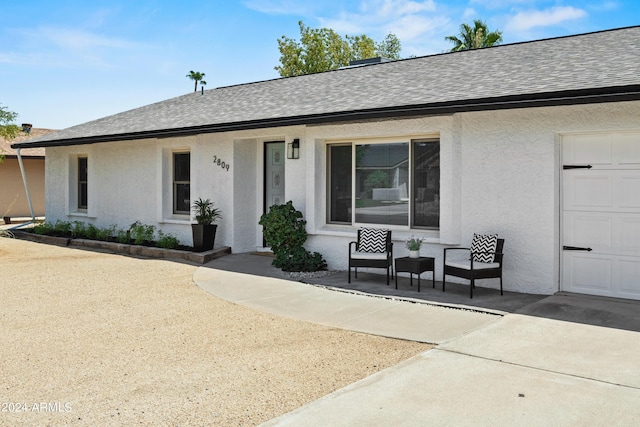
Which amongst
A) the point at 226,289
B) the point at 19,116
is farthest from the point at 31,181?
the point at 226,289

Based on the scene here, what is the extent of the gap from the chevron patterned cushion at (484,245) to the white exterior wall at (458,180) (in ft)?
1.04

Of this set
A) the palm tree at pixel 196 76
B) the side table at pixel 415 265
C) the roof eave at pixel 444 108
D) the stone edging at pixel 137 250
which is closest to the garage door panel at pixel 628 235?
the roof eave at pixel 444 108

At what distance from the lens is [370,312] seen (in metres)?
7.54

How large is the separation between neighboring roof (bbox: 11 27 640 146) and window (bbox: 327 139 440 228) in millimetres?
936

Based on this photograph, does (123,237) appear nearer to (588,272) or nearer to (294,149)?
(294,149)

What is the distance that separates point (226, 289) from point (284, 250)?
2114 millimetres

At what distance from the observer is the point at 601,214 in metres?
8.27

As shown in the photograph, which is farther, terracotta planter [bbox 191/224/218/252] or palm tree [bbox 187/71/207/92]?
palm tree [bbox 187/71/207/92]

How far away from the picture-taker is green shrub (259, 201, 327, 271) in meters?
10.8

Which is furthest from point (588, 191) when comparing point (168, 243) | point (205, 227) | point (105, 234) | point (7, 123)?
point (7, 123)

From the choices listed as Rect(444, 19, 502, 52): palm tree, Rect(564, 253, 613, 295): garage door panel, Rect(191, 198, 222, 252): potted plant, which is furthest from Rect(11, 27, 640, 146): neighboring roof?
Rect(444, 19, 502, 52): palm tree

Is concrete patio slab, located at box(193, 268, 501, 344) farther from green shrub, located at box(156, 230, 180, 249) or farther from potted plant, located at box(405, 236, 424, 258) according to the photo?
green shrub, located at box(156, 230, 180, 249)

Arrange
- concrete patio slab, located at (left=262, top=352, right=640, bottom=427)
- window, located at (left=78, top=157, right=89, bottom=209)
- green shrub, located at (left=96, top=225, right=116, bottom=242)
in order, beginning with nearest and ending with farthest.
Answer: concrete patio slab, located at (left=262, top=352, right=640, bottom=427) < green shrub, located at (left=96, top=225, right=116, bottom=242) < window, located at (left=78, top=157, right=89, bottom=209)

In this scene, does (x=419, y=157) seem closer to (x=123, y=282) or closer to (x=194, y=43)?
(x=123, y=282)
